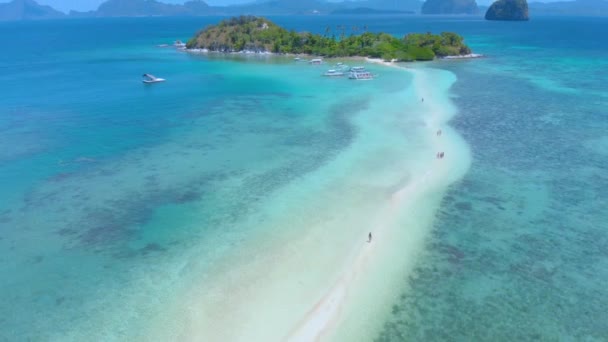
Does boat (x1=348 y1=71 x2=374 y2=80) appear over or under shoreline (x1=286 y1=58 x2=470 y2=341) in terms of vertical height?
over

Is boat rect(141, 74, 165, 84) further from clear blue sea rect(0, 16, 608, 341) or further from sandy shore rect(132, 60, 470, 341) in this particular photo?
sandy shore rect(132, 60, 470, 341)

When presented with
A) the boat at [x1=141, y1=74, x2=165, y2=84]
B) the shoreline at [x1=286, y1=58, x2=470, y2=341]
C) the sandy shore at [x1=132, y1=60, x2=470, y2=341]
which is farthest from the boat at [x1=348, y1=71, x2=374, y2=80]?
the shoreline at [x1=286, y1=58, x2=470, y2=341]

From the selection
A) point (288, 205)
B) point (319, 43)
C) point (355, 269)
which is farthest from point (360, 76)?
point (355, 269)

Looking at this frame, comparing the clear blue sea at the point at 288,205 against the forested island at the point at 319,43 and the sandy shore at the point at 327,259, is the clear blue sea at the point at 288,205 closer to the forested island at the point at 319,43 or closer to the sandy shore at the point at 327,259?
the sandy shore at the point at 327,259

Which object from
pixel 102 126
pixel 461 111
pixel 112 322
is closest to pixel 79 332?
pixel 112 322

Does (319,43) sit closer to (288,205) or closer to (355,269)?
(288,205)
